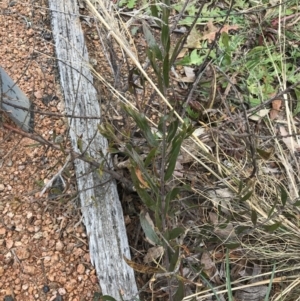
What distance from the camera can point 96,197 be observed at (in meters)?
1.62

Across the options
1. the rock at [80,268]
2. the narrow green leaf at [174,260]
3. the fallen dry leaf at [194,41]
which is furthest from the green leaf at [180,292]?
the fallen dry leaf at [194,41]

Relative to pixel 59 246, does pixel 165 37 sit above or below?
above

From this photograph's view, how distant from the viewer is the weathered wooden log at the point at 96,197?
59.2 inches

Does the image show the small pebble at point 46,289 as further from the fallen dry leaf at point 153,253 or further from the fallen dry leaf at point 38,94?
the fallen dry leaf at point 38,94

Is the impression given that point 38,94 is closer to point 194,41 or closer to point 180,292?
point 194,41

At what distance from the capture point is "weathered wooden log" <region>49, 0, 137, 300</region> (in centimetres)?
150

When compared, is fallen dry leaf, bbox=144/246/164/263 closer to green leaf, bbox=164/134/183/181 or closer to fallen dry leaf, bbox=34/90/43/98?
green leaf, bbox=164/134/183/181

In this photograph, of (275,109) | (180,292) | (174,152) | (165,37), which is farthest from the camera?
(275,109)

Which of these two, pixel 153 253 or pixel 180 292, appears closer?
pixel 180 292

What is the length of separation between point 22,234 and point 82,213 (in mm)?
228

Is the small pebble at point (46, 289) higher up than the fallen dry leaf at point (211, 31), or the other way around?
the fallen dry leaf at point (211, 31)

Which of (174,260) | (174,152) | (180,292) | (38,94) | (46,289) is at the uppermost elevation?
(38,94)

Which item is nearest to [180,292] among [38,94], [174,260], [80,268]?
[174,260]

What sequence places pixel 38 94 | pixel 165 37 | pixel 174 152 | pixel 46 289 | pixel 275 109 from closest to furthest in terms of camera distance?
pixel 165 37, pixel 174 152, pixel 46 289, pixel 38 94, pixel 275 109
